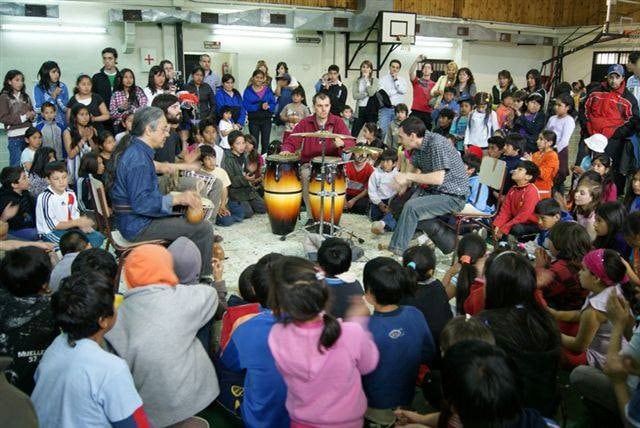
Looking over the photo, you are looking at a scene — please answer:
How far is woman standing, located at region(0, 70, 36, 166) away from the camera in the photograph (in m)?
6.46

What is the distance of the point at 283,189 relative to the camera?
5355 mm

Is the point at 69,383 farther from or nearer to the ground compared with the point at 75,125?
nearer to the ground

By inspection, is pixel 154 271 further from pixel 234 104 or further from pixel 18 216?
pixel 234 104

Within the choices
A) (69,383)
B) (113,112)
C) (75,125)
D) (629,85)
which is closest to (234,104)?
(113,112)

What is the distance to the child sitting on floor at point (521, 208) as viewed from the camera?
15.8 feet

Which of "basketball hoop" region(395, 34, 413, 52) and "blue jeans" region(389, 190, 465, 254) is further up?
"basketball hoop" region(395, 34, 413, 52)

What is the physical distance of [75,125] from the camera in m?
6.16

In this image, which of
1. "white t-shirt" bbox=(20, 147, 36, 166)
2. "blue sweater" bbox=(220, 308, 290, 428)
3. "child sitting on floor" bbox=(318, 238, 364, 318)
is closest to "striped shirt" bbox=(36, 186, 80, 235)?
"white t-shirt" bbox=(20, 147, 36, 166)

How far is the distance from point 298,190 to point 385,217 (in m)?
0.97

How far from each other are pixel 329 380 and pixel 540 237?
9.98ft

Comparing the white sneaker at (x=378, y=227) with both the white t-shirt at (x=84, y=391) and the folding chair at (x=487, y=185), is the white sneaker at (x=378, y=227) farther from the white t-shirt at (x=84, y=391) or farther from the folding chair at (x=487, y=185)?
the white t-shirt at (x=84, y=391)

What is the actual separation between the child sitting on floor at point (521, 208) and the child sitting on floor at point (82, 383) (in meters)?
3.71

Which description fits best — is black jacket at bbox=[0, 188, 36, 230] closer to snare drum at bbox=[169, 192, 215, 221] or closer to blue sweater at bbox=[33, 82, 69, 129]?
snare drum at bbox=[169, 192, 215, 221]

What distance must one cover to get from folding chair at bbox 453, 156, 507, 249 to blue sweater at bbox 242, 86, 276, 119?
396 cm
